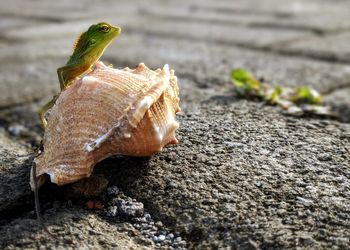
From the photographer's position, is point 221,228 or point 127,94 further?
point 127,94

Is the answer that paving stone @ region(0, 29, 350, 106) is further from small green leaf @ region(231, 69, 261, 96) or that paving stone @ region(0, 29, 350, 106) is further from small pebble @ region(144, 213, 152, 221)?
small pebble @ region(144, 213, 152, 221)

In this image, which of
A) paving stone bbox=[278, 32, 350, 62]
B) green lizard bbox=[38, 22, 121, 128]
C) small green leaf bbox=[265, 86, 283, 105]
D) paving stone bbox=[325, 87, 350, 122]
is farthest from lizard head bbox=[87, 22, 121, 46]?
paving stone bbox=[278, 32, 350, 62]

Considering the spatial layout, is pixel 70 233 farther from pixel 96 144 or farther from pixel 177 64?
pixel 177 64

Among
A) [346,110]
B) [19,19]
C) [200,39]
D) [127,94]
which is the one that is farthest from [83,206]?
[19,19]

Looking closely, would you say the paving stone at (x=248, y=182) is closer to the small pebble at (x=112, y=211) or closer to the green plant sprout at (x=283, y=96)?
the small pebble at (x=112, y=211)

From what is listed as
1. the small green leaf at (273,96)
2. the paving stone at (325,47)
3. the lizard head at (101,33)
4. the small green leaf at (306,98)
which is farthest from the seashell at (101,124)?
the paving stone at (325,47)

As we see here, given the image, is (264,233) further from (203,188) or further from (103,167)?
(103,167)
